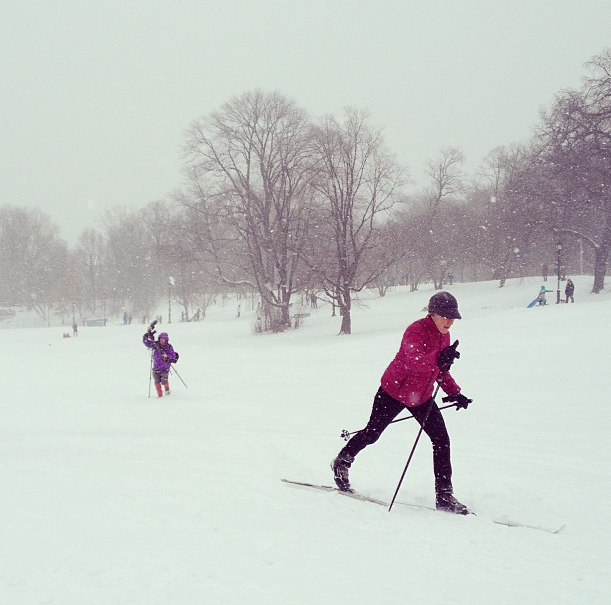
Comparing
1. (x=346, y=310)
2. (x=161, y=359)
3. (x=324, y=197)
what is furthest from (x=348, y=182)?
(x=161, y=359)

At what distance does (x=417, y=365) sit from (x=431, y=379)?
8.0 inches

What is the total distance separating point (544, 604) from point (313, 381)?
10798 millimetres

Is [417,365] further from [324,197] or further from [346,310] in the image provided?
[324,197]

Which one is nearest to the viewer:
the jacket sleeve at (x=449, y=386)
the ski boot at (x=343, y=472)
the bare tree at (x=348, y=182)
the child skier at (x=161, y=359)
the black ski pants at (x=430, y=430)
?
the black ski pants at (x=430, y=430)

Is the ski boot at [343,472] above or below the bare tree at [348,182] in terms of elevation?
below

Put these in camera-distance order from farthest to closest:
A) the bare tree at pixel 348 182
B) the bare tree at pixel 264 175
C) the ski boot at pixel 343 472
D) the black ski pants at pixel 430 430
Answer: the bare tree at pixel 264 175, the bare tree at pixel 348 182, the ski boot at pixel 343 472, the black ski pants at pixel 430 430

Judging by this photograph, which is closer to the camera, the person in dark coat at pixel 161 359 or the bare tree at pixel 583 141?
the person in dark coat at pixel 161 359

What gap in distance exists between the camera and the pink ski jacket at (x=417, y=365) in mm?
4176

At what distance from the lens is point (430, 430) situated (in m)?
4.29

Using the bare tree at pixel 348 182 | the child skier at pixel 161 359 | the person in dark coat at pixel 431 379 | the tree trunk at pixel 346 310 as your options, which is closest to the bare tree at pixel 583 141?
the bare tree at pixel 348 182

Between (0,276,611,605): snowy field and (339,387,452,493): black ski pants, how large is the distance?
358mm

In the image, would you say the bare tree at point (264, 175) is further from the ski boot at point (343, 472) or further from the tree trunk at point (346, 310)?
the ski boot at point (343, 472)

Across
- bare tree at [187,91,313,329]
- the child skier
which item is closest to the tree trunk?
bare tree at [187,91,313,329]

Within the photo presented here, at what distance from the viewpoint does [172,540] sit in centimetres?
338
